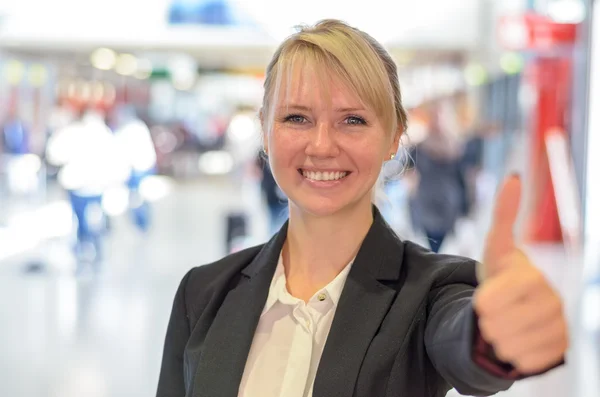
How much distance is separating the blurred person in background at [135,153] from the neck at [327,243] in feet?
27.7

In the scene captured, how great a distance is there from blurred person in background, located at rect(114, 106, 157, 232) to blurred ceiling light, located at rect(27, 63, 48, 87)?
9159 millimetres

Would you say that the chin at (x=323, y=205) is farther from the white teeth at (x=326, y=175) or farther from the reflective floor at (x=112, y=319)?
the reflective floor at (x=112, y=319)

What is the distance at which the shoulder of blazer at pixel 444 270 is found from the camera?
1554 mm

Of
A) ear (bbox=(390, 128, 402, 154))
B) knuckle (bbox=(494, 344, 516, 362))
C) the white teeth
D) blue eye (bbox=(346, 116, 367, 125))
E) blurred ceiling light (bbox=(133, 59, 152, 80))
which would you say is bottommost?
blurred ceiling light (bbox=(133, 59, 152, 80))

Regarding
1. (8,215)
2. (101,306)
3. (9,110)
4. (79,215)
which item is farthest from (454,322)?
(9,110)

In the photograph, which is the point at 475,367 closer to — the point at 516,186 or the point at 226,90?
the point at 516,186

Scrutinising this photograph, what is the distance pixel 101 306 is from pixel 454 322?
6.04 metres

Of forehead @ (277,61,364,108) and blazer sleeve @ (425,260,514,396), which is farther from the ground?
forehead @ (277,61,364,108)

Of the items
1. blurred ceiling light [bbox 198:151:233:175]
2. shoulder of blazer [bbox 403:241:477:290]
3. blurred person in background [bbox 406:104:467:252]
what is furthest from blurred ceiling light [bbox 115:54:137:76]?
shoulder of blazer [bbox 403:241:477:290]

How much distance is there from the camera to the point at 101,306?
7.05 meters

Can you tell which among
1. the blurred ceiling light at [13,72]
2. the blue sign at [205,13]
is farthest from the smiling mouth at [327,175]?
the blurred ceiling light at [13,72]

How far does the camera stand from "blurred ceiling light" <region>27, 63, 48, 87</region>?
1936 cm

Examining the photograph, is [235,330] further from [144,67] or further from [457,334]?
[144,67]

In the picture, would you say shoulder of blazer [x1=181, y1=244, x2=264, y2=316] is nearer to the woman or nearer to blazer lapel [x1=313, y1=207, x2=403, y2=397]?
the woman
